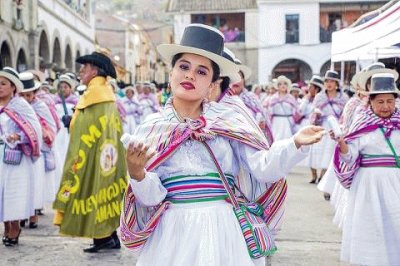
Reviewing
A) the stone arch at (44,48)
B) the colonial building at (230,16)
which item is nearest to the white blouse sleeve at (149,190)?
the stone arch at (44,48)

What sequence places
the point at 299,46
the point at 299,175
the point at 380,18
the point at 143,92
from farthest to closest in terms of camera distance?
the point at 299,46 < the point at 143,92 < the point at 299,175 < the point at 380,18

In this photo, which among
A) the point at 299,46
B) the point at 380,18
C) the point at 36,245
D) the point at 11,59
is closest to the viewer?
the point at 36,245

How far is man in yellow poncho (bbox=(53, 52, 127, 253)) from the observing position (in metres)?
6.46

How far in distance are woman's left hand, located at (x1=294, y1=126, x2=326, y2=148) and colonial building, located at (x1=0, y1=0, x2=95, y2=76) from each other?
1813cm

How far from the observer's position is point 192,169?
Result: 3.38 m

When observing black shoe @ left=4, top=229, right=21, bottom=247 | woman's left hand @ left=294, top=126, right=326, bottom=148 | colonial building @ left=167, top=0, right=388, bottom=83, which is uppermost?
colonial building @ left=167, top=0, right=388, bottom=83

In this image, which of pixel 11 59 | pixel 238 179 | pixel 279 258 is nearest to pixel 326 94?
pixel 279 258

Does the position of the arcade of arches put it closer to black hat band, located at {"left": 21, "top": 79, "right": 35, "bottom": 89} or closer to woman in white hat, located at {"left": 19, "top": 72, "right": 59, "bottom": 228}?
woman in white hat, located at {"left": 19, "top": 72, "right": 59, "bottom": 228}

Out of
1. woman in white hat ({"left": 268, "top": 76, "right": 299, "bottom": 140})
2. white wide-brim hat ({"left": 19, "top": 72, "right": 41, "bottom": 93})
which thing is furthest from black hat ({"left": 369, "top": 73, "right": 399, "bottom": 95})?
woman in white hat ({"left": 268, "top": 76, "right": 299, "bottom": 140})

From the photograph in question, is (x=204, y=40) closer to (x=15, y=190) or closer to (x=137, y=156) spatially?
(x=137, y=156)

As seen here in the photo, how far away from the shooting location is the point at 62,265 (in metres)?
6.29

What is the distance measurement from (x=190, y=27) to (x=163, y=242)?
3.65 ft

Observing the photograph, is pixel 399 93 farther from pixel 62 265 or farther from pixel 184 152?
pixel 62 265

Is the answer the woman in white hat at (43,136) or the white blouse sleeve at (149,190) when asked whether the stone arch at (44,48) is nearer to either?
the woman in white hat at (43,136)
